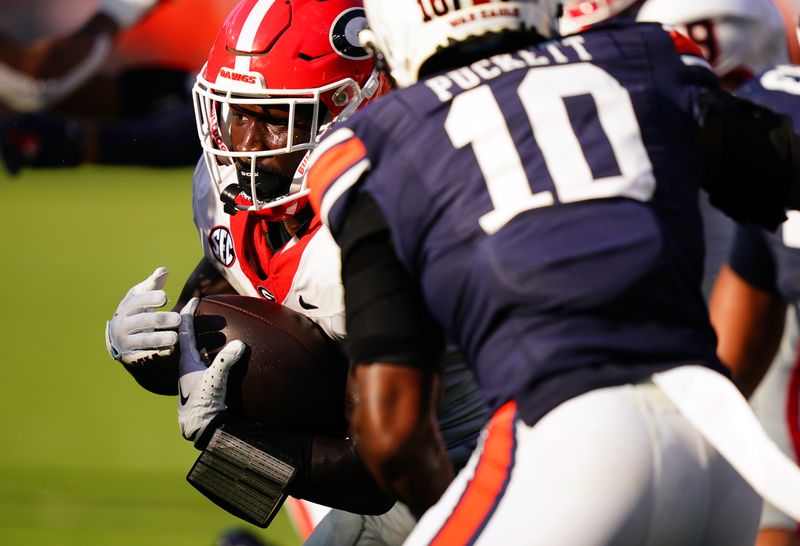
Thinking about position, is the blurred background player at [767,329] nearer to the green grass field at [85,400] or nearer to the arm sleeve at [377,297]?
the arm sleeve at [377,297]

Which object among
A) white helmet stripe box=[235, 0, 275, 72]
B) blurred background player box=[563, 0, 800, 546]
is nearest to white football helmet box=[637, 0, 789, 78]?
blurred background player box=[563, 0, 800, 546]

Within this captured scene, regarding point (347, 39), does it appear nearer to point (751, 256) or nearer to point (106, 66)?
point (751, 256)

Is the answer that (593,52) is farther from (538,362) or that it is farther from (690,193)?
(538,362)

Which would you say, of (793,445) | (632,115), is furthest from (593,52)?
(793,445)

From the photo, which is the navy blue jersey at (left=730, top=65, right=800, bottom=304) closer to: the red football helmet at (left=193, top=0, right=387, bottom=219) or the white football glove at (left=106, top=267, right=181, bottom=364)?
the red football helmet at (left=193, top=0, right=387, bottom=219)

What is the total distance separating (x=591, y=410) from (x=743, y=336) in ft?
4.24

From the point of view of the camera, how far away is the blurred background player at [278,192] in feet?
9.41

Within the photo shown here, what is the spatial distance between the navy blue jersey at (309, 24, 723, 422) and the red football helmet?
37.5 inches

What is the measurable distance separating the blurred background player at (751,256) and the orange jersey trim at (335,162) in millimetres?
1040

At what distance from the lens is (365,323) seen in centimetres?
201

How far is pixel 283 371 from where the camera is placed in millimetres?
2736

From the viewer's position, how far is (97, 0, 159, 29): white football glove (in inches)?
477

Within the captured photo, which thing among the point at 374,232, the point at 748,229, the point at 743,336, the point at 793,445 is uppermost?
the point at 374,232

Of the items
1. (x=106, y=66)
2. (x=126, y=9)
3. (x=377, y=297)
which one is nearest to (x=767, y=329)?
(x=377, y=297)
